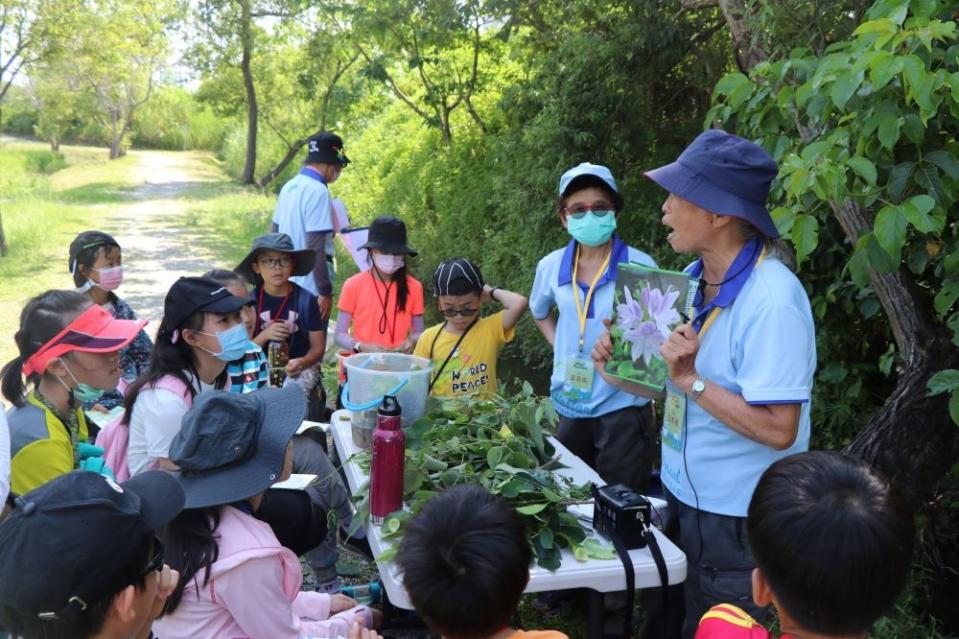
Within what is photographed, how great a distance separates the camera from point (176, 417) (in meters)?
3.06

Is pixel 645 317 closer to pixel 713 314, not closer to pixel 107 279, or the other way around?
pixel 713 314

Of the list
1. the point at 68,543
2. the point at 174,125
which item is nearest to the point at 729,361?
the point at 68,543

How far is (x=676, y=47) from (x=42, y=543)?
6.66 metres

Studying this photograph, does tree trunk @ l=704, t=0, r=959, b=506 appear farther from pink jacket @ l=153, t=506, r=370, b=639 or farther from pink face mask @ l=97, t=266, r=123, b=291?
pink face mask @ l=97, t=266, r=123, b=291

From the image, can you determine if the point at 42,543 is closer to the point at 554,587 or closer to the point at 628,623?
the point at 554,587

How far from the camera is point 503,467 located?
2.72 meters

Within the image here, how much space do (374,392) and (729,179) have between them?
154cm

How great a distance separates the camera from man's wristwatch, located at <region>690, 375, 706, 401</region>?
7.79 feet

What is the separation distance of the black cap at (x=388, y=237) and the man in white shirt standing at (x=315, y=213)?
3.79ft

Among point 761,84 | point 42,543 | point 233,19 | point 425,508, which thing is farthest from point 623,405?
point 233,19

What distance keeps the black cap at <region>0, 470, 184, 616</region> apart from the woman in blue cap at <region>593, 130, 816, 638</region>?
1.54 metres

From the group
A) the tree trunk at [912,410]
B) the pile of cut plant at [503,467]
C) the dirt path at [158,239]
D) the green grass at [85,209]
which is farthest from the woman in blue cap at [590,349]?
the dirt path at [158,239]

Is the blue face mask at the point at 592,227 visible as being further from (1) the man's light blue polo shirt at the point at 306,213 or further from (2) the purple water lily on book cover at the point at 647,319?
(1) the man's light blue polo shirt at the point at 306,213

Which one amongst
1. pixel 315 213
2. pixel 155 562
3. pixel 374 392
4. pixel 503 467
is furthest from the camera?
pixel 315 213
